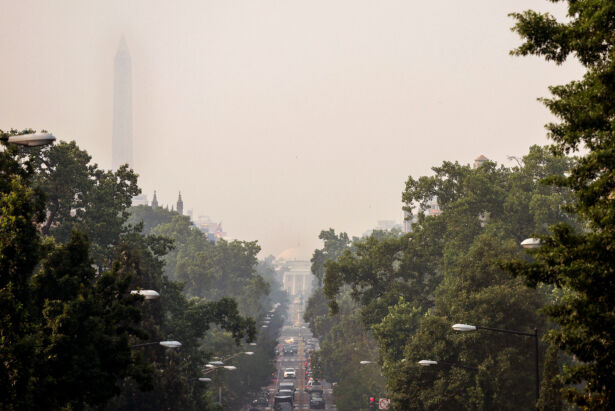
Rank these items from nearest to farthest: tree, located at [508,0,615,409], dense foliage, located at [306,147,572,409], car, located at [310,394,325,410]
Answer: tree, located at [508,0,615,409] → dense foliage, located at [306,147,572,409] → car, located at [310,394,325,410]

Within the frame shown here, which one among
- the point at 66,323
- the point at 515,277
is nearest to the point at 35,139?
the point at 66,323

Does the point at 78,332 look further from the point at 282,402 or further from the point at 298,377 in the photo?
the point at 298,377

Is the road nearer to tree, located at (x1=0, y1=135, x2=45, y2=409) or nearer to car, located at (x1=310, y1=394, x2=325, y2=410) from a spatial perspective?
car, located at (x1=310, y1=394, x2=325, y2=410)

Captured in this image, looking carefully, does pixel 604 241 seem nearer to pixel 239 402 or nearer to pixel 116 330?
pixel 116 330

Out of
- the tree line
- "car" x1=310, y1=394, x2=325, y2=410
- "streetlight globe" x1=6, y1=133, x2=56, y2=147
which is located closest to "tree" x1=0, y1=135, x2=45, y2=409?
"streetlight globe" x1=6, y1=133, x2=56, y2=147

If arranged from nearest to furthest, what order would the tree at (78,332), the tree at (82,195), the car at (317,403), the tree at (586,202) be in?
the tree at (586,202) < the tree at (78,332) < the tree at (82,195) < the car at (317,403)

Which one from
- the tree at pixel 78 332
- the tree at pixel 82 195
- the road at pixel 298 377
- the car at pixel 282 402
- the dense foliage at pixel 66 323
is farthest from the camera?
the road at pixel 298 377

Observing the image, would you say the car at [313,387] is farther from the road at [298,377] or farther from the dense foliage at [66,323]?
A: the dense foliage at [66,323]

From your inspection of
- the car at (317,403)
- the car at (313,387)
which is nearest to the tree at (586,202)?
the car at (317,403)
